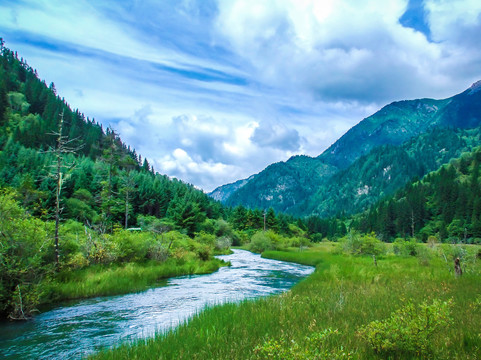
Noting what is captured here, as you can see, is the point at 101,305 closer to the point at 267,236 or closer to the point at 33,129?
the point at 267,236

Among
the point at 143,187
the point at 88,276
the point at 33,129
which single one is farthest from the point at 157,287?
the point at 33,129

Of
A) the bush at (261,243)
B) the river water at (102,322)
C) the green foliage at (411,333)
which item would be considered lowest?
the bush at (261,243)

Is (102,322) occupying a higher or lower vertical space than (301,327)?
lower

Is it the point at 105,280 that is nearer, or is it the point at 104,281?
the point at 104,281

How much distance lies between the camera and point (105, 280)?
22266 millimetres

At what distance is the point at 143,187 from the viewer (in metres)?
95.8

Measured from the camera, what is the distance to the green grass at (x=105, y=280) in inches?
755

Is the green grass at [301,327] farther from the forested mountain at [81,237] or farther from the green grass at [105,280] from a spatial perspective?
the green grass at [105,280]

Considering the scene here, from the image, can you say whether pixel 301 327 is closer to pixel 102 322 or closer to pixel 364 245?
pixel 102 322

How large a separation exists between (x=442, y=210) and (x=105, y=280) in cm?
14132

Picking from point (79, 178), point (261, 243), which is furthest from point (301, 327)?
point (79, 178)

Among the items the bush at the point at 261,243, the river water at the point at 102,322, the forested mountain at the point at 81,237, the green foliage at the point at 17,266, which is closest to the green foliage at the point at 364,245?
the bush at the point at 261,243

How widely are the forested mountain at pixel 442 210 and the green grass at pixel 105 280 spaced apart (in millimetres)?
104760

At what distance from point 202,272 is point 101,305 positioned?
56.2ft
